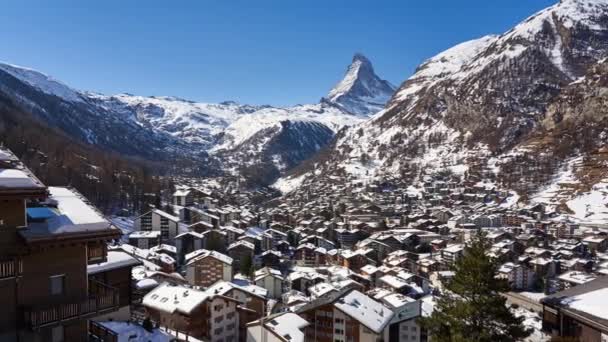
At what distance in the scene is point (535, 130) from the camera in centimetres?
14250

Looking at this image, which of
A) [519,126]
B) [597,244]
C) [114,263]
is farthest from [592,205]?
[114,263]

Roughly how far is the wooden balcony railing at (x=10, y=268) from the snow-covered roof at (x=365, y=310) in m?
26.9

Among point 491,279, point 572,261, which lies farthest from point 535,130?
point 491,279

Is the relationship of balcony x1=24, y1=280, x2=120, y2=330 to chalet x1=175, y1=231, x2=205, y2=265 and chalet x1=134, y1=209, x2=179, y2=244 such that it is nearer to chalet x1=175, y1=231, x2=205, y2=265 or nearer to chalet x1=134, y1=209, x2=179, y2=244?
chalet x1=175, y1=231, x2=205, y2=265

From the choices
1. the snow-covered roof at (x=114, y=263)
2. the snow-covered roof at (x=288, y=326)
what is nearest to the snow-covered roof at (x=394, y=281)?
the snow-covered roof at (x=288, y=326)

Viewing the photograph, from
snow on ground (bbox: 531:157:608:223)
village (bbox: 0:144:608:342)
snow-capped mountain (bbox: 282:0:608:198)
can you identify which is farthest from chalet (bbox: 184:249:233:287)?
snow-capped mountain (bbox: 282:0:608:198)

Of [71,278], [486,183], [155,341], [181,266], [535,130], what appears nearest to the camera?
[71,278]

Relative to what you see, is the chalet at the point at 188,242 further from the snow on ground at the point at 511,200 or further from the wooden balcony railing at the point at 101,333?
the snow on ground at the point at 511,200

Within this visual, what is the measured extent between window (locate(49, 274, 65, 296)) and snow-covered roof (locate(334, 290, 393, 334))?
25.9m

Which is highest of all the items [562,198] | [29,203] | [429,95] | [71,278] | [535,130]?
[429,95]

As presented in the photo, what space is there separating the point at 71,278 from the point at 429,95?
192m

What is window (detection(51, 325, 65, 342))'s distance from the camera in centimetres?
870

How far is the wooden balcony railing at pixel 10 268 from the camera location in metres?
7.73

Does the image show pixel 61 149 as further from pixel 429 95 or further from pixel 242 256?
pixel 429 95
